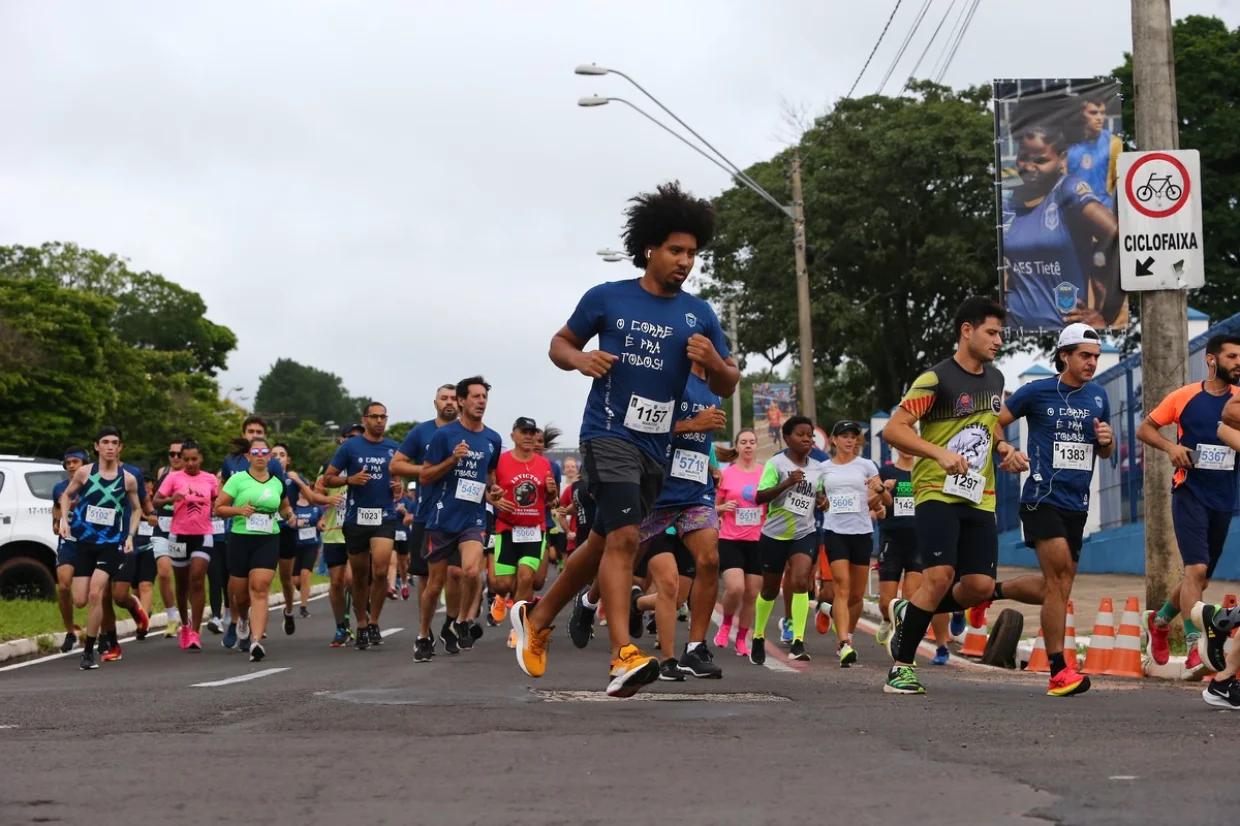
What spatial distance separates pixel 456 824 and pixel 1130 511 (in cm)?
2203

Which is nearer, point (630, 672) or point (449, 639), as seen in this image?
point (630, 672)

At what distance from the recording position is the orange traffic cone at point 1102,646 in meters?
12.7

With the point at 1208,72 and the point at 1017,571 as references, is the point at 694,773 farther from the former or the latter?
the point at 1208,72

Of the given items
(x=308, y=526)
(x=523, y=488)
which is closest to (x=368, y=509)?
(x=523, y=488)

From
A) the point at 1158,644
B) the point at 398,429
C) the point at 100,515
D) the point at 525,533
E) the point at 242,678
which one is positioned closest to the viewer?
the point at 242,678

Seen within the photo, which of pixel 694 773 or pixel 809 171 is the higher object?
pixel 809 171

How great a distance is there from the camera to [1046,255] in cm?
2767

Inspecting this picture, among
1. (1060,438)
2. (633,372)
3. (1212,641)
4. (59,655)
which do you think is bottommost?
(59,655)

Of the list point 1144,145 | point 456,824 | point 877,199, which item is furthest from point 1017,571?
point 456,824

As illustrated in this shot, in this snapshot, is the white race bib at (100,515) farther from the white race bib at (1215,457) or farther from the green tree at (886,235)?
the green tree at (886,235)

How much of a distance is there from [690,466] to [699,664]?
1.24m

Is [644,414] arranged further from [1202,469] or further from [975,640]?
[975,640]

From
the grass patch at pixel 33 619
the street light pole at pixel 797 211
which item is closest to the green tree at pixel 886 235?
the street light pole at pixel 797 211

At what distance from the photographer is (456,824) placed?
492 cm
